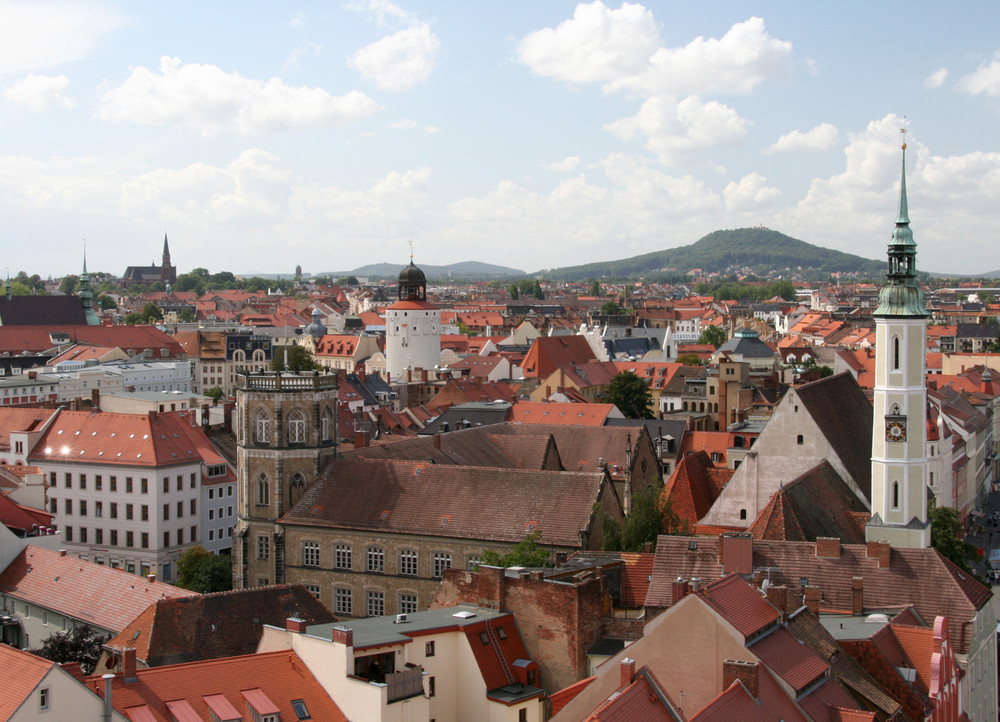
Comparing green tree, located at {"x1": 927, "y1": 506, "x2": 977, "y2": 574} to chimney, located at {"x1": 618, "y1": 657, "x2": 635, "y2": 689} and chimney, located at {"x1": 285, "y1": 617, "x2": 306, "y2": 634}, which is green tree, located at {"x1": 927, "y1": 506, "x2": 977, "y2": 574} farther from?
chimney, located at {"x1": 285, "y1": 617, "x2": 306, "y2": 634}

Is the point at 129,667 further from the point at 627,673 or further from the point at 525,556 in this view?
the point at 525,556

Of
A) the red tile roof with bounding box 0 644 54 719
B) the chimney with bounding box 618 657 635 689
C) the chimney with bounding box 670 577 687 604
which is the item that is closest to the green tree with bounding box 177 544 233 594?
the red tile roof with bounding box 0 644 54 719

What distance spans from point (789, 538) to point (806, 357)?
123 metres

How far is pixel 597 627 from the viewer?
117 ft

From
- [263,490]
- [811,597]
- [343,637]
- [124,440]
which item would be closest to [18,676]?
[343,637]

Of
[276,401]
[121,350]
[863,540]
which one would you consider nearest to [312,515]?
[276,401]

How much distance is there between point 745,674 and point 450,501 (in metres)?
27.0

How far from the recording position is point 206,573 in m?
59.8

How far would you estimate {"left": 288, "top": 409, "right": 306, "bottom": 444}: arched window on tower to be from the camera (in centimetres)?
5572

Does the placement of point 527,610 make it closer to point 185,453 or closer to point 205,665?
point 205,665

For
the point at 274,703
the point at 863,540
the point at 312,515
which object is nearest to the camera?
the point at 274,703

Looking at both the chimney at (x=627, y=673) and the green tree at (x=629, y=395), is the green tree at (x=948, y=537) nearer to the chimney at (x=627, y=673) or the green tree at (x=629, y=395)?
the chimney at (x=627, y=673)

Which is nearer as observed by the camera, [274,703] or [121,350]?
[274,703]

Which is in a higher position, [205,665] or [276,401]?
[276,401]
